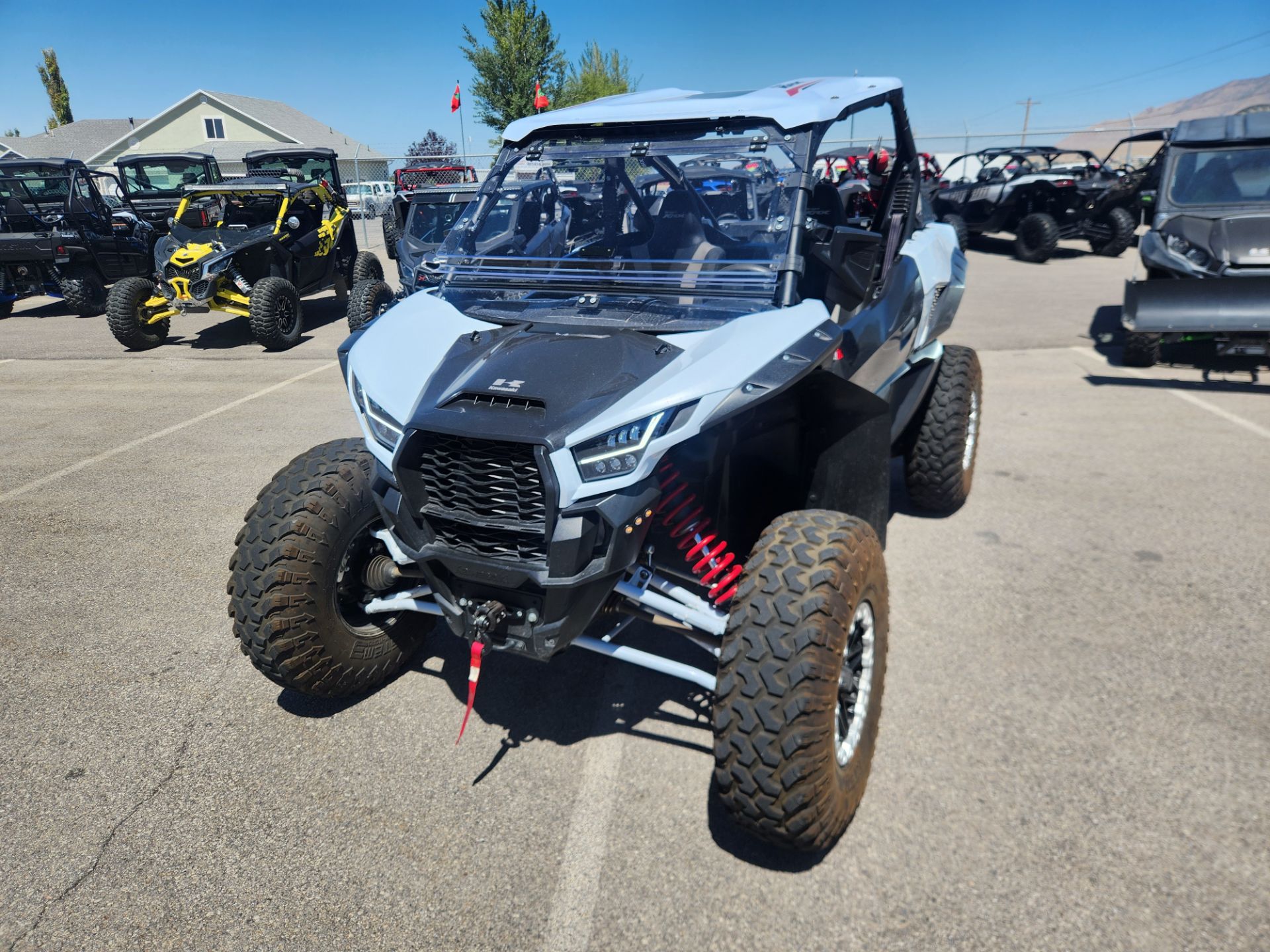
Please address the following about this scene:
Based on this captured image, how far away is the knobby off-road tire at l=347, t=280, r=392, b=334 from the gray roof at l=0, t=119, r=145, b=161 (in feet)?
183

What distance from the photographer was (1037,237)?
591 inches

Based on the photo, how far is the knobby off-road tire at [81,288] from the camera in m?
13.1

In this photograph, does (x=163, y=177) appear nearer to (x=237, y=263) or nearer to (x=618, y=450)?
(x=237, y=263)

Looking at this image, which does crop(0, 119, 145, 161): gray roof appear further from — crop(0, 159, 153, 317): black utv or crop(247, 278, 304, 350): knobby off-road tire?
crop(247, 278, 304, 350): knobby off-road tire

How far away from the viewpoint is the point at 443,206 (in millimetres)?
10961

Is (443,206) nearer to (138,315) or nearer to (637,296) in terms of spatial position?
(138,315)

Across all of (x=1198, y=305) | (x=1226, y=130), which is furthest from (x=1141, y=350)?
(x=1226, y=130)

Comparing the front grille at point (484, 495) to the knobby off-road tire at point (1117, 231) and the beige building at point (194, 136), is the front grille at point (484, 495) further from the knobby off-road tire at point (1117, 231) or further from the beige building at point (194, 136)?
the beige building at point (194, 136)

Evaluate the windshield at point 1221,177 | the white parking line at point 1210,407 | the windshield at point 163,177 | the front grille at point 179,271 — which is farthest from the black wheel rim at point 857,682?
the windshield at point 163,177

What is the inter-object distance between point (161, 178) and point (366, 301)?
822 centimetres

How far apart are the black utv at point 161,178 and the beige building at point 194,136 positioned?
117ft

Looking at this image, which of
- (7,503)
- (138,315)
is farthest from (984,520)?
(138,315)

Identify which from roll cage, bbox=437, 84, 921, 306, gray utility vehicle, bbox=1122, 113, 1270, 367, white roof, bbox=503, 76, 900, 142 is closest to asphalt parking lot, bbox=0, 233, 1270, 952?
roll cage, bbox=437, 84, 921, 306

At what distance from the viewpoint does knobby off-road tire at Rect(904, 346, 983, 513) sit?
4500 millimetres
